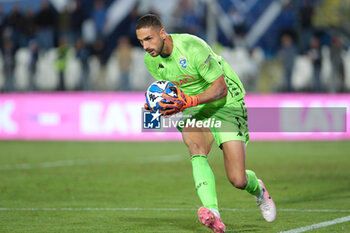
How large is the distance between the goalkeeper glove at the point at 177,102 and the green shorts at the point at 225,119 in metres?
0.58

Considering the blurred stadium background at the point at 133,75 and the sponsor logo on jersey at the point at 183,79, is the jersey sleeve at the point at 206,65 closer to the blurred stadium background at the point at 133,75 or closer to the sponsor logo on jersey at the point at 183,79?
the sponsor logo on jersey at the point at 183,79

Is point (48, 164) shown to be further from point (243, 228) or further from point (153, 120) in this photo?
point (243, 228)

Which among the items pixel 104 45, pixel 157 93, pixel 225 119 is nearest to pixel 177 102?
pixel 157 93

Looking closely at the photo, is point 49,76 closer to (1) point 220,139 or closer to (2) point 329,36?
(2) point 329,36

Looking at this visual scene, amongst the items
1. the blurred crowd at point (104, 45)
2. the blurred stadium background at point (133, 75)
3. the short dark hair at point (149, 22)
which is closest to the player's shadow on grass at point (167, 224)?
the short dark hair at point (149, 22)

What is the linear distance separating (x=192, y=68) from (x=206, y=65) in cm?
19

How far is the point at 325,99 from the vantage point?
22125 millimetres

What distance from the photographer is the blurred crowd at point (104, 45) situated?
22.3 m

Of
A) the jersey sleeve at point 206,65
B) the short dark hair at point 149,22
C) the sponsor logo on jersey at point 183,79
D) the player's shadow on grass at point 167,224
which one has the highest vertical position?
the short dark hair at point 149,22

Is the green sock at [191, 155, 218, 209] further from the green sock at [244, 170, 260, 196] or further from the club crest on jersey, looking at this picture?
the club crest on jersey

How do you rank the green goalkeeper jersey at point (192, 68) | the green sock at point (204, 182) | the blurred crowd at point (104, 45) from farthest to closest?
1. the blurred crowd at point (104, 45)
2. the green goalkeeper jersey at point (192, 68)
3. the green sock at point (204, 182)

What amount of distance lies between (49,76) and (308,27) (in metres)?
8.13

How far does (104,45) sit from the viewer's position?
22828 mm

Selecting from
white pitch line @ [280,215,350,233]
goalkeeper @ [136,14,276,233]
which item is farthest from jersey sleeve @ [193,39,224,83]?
white pitch line @ [280,215,350,233]
